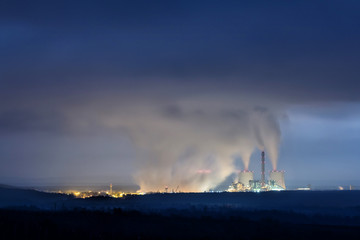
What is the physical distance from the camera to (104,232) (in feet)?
181

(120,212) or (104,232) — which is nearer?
(104,232)

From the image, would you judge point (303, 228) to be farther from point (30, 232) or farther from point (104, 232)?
point (30, 232)

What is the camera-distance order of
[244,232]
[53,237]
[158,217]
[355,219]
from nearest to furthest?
[53,237] < [244,232] < [158,217] < [355,219]

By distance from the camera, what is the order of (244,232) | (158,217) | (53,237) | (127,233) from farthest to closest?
(158,217) → (244,232) → (127,233) → (53,237)

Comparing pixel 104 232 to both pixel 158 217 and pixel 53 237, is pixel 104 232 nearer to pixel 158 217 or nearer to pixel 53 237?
pixel 53 237

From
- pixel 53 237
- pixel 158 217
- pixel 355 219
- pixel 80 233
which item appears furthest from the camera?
pixel 355 219

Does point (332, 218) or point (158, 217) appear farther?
point (332, 218)

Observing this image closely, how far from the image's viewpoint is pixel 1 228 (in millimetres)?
52781

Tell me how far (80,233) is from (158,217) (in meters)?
24.8

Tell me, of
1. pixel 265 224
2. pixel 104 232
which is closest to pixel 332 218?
pixel 265 224

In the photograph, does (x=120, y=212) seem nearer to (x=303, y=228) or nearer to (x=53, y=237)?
(x=303, y=228)

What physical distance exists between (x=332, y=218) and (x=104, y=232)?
41688 millimetres

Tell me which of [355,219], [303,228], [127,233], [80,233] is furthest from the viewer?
[355,219]

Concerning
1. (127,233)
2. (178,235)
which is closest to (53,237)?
(127,233)
